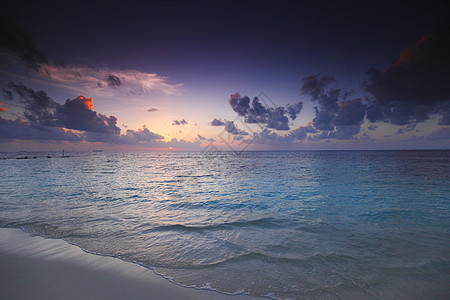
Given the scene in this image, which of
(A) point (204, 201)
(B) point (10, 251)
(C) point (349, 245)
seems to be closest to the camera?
(B) point (10, 251)

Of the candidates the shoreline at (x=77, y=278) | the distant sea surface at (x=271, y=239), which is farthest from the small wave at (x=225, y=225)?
the shoreline at (x=77, y=278)

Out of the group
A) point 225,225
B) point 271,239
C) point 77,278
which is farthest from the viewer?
point 225,225

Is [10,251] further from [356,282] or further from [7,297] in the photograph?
[356,282]

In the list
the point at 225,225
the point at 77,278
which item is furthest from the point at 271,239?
the point at 77,278

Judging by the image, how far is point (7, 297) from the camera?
14.6ft

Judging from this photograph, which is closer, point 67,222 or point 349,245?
point 349,245

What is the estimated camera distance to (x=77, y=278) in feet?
17.1

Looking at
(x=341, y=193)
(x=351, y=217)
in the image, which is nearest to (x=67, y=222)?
(x=351, y=217)

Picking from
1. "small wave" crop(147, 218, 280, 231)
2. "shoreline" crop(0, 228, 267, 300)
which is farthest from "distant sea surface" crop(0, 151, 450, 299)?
"shoreline" crop(0, 228, 267, 300)

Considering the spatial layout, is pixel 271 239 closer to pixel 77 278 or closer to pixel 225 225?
pixel 225 225

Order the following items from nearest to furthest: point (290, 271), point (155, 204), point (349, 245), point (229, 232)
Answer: point (290, 271) → point (349, 245) → point (229, 232) → point (155, 204)

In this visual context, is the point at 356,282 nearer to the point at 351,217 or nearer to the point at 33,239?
the point at 351,217

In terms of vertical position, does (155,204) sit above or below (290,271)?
below

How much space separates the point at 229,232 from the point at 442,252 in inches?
312
